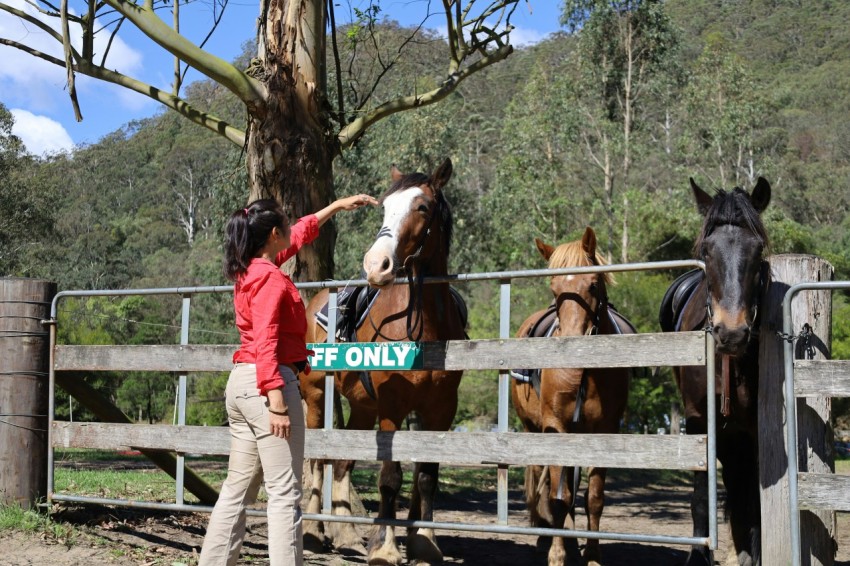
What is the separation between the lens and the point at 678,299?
6809mm

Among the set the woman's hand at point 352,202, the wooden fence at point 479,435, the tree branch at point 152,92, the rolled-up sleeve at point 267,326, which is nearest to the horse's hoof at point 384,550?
the wooden fence at point 479,435

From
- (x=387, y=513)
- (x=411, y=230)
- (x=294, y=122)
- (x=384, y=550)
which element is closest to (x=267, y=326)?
(x=411, y=230)

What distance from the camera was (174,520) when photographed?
7.30m

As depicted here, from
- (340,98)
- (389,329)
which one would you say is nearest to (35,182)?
(340,98)

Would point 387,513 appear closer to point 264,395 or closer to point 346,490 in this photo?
point 346,490

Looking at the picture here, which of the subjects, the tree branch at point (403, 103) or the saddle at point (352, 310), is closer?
the saddle at point (352, 310)

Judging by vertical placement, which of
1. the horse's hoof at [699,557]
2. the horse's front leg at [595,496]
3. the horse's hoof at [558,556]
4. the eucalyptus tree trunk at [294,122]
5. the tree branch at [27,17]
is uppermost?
the tree branch at [27,17]

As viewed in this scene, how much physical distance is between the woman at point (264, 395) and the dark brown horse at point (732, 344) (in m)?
Answer: 2.30

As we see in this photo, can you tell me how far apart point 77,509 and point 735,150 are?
133ft

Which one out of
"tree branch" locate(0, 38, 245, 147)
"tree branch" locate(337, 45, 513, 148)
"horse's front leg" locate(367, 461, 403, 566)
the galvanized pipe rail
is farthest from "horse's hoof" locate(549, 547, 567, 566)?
"tree branch" locate(0, 38, 245, 147)

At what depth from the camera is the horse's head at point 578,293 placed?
6.34 metres

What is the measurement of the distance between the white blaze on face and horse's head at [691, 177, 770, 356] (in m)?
1.82

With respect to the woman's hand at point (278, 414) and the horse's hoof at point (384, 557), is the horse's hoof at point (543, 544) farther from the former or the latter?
the woman's hand at point (278, 414)

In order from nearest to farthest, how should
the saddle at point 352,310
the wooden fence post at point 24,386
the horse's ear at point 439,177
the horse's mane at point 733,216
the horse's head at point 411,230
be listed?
the horse's mane at point 733,216 → the horse's head at point 411,230 → the horse's ear at point 439,177 → the saddle at point 352,310 → the wooden fence post at point 24,386
